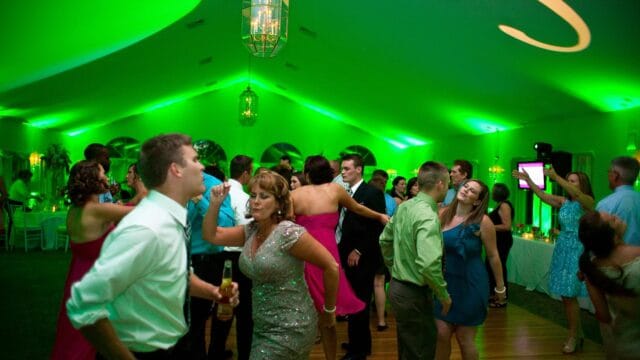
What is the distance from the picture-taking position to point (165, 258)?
1.61 metres

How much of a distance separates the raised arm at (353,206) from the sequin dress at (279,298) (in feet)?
5.01

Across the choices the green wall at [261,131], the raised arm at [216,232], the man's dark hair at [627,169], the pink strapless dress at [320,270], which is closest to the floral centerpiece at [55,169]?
the green wall at [261,131]

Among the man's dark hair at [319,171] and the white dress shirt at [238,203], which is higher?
the man's dark hair at [319,171]

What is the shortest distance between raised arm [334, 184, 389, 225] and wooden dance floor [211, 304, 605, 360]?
1168 millimetres

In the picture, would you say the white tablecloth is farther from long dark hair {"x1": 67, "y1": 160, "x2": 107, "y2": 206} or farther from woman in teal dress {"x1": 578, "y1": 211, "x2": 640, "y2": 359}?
woman in teal dress {"x1": 578, "y1": 211, "x2": 640, "y2": 359}

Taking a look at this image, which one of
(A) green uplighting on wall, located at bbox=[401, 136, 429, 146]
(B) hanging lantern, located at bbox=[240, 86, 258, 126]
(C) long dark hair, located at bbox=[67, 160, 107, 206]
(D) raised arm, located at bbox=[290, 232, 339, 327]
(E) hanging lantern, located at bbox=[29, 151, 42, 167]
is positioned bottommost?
(D) raised arm, located at bbox=[290, 232, 339, 327]

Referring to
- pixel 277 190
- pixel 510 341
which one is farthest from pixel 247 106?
pixel 277 190

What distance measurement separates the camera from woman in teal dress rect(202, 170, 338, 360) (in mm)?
2498

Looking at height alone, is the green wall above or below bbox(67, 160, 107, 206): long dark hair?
above

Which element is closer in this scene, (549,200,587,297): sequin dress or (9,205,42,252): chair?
(549,200,587,297): sequin dress

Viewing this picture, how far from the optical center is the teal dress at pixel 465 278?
11.3ft

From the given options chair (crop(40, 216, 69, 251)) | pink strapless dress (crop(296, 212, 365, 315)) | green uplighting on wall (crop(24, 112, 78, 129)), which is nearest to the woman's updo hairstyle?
pink strapless dress (crop(296, 212, 365, 315))

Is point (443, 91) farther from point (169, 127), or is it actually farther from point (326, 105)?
point (169, 127)

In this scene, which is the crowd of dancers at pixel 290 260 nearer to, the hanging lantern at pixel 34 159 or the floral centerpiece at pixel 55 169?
the floral centerpiece at pixel 55 169
